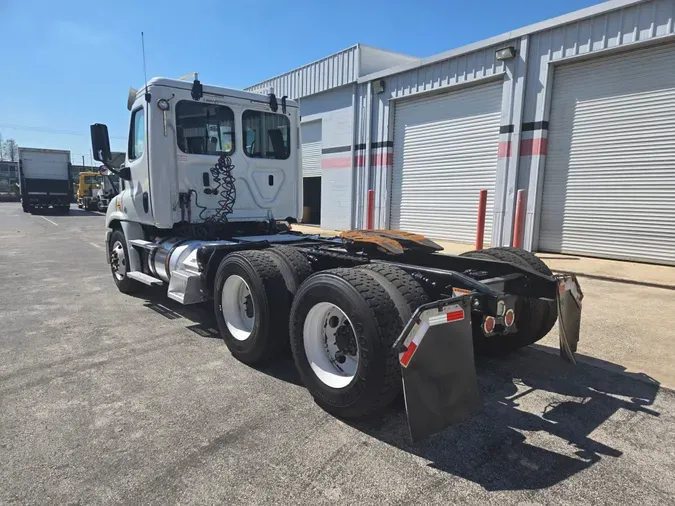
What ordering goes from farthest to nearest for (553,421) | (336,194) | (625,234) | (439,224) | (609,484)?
1. (336,194)
2. (439,224)
3. (625,234)
4. (553,421)
5. (609,484)

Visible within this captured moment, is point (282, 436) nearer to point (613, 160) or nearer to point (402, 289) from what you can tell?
point (402, 289)

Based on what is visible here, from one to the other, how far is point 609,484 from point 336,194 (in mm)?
16237

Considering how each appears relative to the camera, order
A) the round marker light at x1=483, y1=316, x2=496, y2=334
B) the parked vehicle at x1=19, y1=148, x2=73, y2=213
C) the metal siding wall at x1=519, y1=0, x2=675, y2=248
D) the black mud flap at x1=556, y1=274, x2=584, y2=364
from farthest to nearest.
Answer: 1. the parked vehicle at x1=19, y1=148, x2=73, y2=213
2. the metal siding wall at x1=519, y1=0, x2=675, y2=248
3. the black mud flap at x1=556, y1=274, x2=584, y2=364
4. the round marker light at x1=483, y1=316, x2=496, y2=334

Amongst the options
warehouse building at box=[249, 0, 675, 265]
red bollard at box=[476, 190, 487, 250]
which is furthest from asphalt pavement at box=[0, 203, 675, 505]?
warehouse building at box=[249, 0, 675, 265]

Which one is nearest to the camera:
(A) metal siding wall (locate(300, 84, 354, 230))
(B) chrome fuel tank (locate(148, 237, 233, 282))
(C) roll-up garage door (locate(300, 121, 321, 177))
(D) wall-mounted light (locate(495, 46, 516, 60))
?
(B) chrome fuel tank (locate(148, 237, 233, 282))

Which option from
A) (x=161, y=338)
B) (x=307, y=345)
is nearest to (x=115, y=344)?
(x=161, y=338)

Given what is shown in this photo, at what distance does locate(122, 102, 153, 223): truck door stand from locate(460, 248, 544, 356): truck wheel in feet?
14.0

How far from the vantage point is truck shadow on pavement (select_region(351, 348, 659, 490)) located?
8.91 ft

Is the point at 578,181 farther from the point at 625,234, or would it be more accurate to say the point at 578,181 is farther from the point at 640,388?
the point at 640,388

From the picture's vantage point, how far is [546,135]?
11.4 meters

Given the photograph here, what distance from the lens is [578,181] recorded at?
1107cm

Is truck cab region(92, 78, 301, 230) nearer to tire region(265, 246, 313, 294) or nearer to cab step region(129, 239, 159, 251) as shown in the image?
cab step region(129, 239, 159, 251)

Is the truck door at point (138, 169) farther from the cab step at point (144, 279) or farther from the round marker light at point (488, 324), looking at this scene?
the round marker light at point (488, 324)

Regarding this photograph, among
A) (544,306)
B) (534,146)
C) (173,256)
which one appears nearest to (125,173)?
(173,256)
